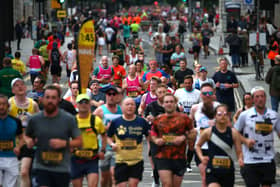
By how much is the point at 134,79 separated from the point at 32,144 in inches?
374

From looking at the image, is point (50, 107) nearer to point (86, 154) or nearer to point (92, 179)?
point (86, 154)

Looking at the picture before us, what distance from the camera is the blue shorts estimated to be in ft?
41.0

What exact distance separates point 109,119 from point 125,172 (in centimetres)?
96

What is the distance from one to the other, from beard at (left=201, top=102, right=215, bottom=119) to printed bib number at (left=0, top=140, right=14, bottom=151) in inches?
115

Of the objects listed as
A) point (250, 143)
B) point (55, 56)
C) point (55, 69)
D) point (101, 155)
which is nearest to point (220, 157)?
point (250, 143)

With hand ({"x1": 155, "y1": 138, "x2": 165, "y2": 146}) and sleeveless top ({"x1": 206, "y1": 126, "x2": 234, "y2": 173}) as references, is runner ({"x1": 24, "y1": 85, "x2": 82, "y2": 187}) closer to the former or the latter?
hand ({"x1": 155, "y1": 138, "x2": 165, "y2": 146})

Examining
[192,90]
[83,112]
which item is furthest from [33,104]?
[192,90]

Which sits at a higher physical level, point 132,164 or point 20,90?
point 20,90

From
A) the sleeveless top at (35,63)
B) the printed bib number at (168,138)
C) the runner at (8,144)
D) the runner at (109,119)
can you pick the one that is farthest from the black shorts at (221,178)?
the sleeveless top at (35,63)

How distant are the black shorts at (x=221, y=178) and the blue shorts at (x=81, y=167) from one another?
1531mm

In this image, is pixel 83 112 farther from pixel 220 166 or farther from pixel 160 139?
pixel 220 166

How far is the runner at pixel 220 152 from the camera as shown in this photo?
12.1m

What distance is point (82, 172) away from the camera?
12508 millimetres

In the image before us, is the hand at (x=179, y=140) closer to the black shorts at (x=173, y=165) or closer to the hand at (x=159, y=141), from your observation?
the hand at (x=159, y=141)
